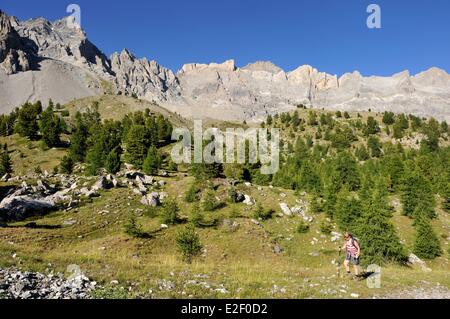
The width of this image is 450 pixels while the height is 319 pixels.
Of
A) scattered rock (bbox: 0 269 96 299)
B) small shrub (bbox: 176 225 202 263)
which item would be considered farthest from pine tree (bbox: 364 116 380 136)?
scattered rock (bbox: 0 269 96 299)

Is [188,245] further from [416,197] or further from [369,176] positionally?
[369,176]

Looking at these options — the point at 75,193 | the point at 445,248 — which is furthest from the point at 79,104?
the point at 445,248

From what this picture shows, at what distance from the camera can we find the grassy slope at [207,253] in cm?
1606

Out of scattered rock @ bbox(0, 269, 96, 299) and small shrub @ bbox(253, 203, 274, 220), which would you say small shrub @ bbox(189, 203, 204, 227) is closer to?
small shrub @ bbox(253, 203, 274, 220)

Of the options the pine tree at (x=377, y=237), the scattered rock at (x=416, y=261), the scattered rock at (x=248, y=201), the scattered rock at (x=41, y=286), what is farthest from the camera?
the scattered rock at (x=248, y=201)

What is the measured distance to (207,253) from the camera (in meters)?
39.3

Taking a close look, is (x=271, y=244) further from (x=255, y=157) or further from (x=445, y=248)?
(x=255, y=157)

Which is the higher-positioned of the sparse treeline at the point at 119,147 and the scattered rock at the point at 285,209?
the sparse treeline at the point at 119,147

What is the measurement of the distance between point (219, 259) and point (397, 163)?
60798 mm

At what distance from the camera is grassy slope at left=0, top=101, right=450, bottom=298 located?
632 inches

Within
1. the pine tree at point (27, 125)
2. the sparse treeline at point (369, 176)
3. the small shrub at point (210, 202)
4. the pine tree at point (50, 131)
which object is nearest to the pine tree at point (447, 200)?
the sparse treeline at point (369, 176)

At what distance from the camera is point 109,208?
47.7 m

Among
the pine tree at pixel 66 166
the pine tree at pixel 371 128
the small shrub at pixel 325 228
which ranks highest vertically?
the pine tree at pixel 371 128

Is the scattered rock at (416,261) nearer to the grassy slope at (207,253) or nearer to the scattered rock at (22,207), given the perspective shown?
the grassy slope at (207,253)
